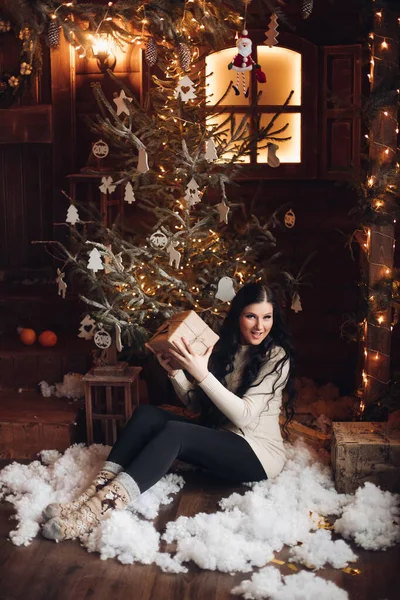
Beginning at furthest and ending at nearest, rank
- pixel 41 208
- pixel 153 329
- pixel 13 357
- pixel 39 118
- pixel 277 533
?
pixel 41 208, pixel 39 118, pixel 13 357, pixel 153 329, pixel 277 533

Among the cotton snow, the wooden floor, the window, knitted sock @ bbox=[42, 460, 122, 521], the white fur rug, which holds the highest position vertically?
the window

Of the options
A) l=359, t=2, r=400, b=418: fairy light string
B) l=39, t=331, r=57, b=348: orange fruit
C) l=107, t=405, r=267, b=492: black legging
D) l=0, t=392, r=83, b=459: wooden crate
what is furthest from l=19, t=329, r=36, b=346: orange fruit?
l=359, t=2, r=400, b=418: fairy light string

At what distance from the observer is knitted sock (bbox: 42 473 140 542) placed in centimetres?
387

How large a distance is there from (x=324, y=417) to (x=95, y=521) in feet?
6.55

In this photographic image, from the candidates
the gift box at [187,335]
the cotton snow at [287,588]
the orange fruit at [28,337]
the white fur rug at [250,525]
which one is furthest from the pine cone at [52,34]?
the cotton snow at [287,588]

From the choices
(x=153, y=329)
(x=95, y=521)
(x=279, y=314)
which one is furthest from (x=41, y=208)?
(x=95, y=521)

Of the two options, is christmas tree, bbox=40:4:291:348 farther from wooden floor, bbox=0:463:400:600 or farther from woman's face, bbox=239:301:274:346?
wooden floor, bbox=0:463:400:600

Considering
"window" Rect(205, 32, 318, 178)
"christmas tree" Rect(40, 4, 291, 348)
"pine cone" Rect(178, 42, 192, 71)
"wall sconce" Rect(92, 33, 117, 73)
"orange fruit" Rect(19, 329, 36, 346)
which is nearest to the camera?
"pine cone" Rect(178, 42, 192, 71)

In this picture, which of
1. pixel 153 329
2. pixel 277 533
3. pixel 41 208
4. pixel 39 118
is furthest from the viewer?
pixel 41 208

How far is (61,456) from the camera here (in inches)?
191

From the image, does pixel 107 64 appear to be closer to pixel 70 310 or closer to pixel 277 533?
pixel 70 310

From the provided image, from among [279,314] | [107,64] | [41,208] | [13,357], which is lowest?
[13,357]

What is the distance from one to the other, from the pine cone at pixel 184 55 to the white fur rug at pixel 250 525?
7.56ft

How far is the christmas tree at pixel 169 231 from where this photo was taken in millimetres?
4719
